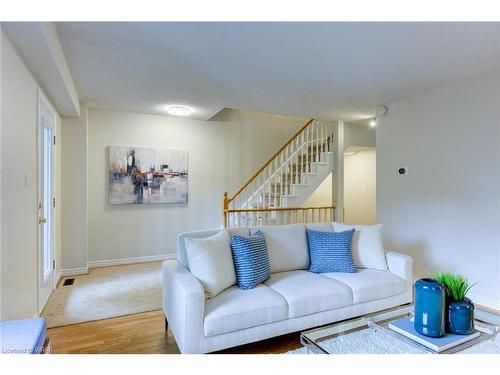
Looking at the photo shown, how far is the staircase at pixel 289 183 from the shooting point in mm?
4848

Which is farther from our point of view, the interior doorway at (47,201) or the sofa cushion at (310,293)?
the interior doorway at (47,201)

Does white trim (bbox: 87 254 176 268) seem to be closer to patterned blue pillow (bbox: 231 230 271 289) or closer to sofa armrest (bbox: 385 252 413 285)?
patterned blue pillow (bbox: 231 230 271 289)

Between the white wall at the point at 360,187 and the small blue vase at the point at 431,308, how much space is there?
5.21m

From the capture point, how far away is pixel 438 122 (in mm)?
3336

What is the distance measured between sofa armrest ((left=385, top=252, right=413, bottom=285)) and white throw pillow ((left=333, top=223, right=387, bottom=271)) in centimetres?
6

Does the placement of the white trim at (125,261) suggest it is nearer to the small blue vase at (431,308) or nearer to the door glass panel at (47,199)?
the door glass panel at (47,199)

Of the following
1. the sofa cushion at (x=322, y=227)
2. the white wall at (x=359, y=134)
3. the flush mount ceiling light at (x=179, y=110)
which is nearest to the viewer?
the sofa cushion at (x=322, y=227)

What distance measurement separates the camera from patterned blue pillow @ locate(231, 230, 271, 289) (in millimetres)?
2100

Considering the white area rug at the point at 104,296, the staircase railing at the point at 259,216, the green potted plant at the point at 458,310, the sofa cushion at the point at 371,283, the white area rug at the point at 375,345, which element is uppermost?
the staircase railing at the point at 259,216

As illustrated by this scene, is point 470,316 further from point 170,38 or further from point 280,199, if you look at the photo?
point 280,199

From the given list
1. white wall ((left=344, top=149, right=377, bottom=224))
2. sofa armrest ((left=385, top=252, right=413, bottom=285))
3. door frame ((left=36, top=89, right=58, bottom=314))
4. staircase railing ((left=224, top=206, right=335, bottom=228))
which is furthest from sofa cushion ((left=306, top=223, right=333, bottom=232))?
white wall ((left=344, top=149, right=377, bottom=224))

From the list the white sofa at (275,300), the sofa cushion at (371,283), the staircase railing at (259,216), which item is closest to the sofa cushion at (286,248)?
the white sofa at (275,300)
